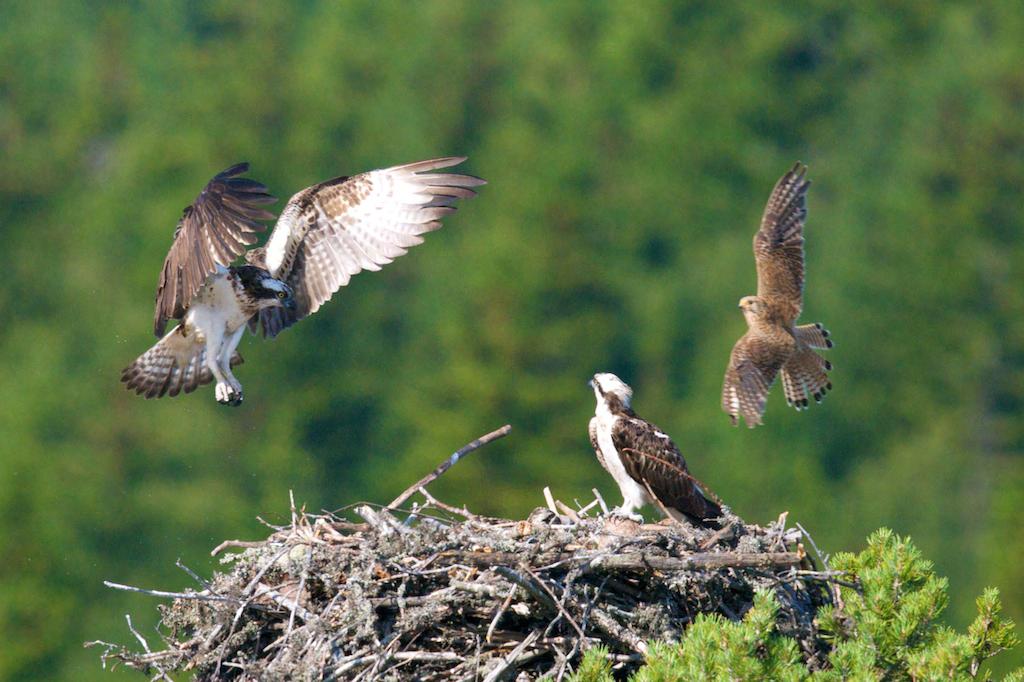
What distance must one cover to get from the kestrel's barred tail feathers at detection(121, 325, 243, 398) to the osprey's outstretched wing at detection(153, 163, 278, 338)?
931 mm

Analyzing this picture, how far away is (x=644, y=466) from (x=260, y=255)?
315cm

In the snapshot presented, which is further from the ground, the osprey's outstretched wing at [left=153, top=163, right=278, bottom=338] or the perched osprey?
the osprey's outstretched wing at [left=153, top=163, right=278, bottom=338]

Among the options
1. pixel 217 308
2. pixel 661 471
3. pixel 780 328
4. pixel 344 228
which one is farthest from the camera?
pixel 780 328

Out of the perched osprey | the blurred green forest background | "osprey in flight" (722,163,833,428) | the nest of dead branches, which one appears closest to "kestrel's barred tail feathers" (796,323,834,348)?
"osprey in flight" (722,163,833,428)

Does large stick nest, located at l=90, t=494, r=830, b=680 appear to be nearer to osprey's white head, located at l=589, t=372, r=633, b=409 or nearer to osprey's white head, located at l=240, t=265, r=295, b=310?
osprey's white head, located at l=589, t=372, r=633, b=409

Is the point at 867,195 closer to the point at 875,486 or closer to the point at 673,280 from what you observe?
the point at 673,280

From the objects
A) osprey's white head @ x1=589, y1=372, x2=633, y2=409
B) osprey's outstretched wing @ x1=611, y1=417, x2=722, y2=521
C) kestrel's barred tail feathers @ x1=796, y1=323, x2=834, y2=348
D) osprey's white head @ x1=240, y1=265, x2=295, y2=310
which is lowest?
osprey's outstretched wing @ x1=611, y1=417, x2=722, y2=521

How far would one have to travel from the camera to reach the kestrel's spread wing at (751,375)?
43.6 feet

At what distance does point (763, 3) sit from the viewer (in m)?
57.6

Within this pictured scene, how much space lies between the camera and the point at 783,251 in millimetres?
14352

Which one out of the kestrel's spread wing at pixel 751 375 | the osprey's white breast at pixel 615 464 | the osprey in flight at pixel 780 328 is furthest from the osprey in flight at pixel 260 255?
the osprey in flight at pixel 780 328

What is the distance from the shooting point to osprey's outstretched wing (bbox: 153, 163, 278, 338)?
1071 cm

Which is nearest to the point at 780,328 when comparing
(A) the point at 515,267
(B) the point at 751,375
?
(B) the point at 751,375

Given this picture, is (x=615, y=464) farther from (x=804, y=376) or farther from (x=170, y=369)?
(x=804, y=376)
